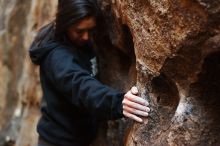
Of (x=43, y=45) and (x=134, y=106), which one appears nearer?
(x=134, y=106)

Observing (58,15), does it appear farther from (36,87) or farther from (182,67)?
(36,87)

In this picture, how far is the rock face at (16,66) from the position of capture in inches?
155

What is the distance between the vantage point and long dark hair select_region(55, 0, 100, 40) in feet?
6.36

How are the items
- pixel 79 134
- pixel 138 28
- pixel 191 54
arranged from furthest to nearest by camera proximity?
pixel 79 134
pixel 138 28
pixel 191 54

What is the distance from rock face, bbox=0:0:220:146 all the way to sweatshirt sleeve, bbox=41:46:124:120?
0.37 feet

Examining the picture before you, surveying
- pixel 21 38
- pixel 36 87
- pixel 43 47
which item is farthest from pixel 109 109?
pixel 21 38

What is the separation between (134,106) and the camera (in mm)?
1663

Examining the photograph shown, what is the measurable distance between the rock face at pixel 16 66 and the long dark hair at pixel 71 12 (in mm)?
1862

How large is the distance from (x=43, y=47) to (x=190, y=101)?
727 millimetres

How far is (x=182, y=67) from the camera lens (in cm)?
158

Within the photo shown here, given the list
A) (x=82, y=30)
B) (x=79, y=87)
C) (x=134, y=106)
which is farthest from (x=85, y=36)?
(x=134, y=106)

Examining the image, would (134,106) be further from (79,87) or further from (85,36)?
(85,36)

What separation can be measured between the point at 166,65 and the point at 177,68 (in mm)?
41

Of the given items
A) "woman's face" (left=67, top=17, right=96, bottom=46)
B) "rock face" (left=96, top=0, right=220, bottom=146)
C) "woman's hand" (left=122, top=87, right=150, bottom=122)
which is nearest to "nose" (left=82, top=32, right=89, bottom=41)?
"woman's face" (left=67, top=17, right=96, bottom=46)
